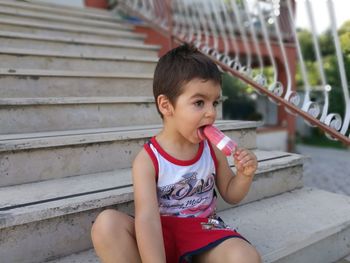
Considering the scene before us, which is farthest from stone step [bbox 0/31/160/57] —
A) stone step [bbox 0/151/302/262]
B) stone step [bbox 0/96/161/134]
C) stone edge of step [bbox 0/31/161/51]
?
stone step [bbox 0/151/302/262]

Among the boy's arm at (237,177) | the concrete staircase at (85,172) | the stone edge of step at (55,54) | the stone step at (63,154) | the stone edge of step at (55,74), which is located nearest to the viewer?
the boy's arm at (237,177)

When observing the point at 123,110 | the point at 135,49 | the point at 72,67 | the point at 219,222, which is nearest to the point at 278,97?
the point at 123,110

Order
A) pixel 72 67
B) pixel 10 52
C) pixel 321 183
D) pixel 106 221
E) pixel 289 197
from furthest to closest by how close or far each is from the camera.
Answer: pixel 321 183
pixel 72 67
pixel 10 52
pixel 289 197
pixel 106 221

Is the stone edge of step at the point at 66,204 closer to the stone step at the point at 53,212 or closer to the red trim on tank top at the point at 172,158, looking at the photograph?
the stone step at the point at 53,212

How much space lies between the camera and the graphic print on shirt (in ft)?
3.95

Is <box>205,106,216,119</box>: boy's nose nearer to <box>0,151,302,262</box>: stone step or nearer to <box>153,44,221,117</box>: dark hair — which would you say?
<box>153,44,221,117</box>: dark hair

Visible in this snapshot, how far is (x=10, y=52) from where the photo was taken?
2.41 m

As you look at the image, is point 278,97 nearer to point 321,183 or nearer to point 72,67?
point 72,67

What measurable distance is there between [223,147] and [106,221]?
1.31 ft

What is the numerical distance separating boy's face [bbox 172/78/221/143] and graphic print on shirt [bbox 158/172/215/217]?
0.18 metres

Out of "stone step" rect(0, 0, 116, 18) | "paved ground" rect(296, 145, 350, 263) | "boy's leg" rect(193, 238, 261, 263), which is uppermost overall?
"stone step" rect(0, 0, 116, 18)

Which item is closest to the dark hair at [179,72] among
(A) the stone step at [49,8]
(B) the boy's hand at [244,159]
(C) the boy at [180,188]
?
(C) the boy at [180,188]

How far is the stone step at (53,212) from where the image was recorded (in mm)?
1166

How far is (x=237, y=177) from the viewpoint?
126 centimetres
